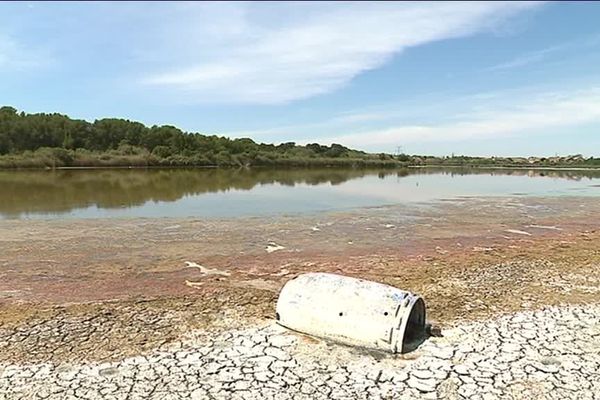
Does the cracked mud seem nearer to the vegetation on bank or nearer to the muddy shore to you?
the muddy shore

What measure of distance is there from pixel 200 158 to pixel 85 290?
66.9 meters

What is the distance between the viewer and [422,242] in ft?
38.8

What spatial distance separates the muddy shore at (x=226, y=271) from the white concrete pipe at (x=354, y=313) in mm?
502

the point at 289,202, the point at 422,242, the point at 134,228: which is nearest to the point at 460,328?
the point at 422,242

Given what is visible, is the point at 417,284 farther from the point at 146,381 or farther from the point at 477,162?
the point at 477,162

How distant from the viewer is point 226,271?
27.6ft

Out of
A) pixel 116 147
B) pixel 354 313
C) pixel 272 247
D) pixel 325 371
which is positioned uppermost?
pixel 116 147

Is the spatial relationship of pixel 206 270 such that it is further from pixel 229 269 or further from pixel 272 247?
pixel 272 247

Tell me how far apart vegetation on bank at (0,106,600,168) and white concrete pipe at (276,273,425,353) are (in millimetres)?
57897

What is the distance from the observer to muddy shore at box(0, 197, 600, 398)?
532cm

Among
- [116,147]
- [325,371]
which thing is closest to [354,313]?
[325,371]

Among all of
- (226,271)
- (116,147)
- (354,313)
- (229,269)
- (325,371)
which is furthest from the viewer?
(116,147)

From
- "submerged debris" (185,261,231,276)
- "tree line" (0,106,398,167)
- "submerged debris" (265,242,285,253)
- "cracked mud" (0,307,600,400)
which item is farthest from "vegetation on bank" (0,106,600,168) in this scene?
"cracked mud" (0,307,600,400)

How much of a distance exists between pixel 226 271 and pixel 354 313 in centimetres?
396
